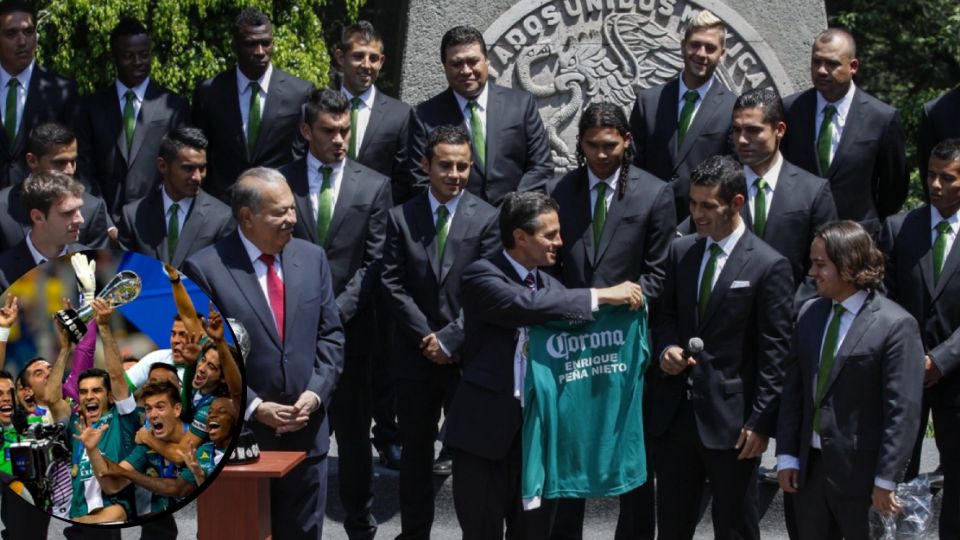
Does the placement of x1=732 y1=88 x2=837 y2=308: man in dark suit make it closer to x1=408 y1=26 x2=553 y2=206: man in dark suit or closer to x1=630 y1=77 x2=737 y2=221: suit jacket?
x1=630 y1=77 x2=737 y2=221: suit jacket

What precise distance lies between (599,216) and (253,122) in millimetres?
2051

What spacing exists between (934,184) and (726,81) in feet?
8.81

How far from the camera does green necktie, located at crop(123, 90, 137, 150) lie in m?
8.63

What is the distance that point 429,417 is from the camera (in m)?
7.86

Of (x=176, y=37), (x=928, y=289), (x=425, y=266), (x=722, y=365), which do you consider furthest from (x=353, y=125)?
(x=176, y=37)

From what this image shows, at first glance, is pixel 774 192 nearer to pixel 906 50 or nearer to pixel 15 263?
pixel 15 263

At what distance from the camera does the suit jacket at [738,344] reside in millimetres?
7039

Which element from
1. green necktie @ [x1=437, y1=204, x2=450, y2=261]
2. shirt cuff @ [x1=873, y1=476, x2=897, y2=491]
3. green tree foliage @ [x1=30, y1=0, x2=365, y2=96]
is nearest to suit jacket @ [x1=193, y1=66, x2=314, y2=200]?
green necktie @ [x1=437, y1=204, x2=450, y2=261]

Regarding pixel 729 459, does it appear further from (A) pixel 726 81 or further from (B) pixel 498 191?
(A) pixel 726 81

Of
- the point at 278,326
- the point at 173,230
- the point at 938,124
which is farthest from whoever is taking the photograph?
the point at 938,124

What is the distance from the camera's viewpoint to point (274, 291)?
6840mm

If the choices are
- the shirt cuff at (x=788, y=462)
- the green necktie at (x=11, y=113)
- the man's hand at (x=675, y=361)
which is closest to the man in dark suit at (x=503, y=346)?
the man's hand at (x=675, y=361)

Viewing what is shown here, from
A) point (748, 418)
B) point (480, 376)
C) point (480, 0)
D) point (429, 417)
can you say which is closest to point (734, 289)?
point (748, 418)

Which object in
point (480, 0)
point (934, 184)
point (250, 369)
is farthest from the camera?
point (480, 0)
